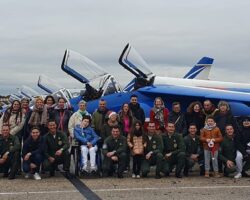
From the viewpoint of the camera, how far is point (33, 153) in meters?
8.18

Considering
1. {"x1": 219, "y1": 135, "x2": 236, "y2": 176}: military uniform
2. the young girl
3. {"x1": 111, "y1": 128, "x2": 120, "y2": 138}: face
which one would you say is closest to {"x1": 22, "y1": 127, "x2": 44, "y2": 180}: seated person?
{"x1": 111, "y1": 128, "x2": 120, "y2": 138}: face

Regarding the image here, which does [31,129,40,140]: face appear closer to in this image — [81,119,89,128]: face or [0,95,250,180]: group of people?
[0,95,250,180]: group of people

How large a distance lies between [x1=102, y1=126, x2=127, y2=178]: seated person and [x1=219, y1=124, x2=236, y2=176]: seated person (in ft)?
6.28

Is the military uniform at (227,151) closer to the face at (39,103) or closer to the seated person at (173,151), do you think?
the seated person at (173,151)

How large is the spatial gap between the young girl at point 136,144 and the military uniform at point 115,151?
0.14 m

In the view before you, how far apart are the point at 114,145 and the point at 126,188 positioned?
1506 mm

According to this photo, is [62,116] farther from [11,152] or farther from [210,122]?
[210,122]

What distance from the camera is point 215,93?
12844mm

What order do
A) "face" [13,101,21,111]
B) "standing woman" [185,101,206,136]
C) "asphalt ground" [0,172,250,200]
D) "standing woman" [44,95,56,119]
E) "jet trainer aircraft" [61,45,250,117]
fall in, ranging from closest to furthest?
"asphalt ground" [0,172,250,200] < "face" [13,101,21,111] < "standing woman" [44,95,56,119] < "standing woman" [185,101,206,136] < "jet trainer aircraft" [61,45,250,117]

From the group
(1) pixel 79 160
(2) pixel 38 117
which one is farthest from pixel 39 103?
(1) pixel 79 160

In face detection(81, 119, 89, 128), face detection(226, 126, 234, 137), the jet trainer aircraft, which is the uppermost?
the jet trainer aircraft

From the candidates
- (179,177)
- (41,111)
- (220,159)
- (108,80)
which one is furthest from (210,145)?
(108,80)

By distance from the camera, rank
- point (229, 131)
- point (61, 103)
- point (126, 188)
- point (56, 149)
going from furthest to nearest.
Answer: point (61, 103)
point (229, 131)
point (56, 149)
point (126, 188)

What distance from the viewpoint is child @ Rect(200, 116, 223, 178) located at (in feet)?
27.6
